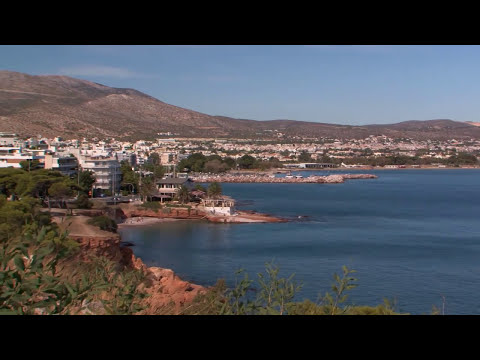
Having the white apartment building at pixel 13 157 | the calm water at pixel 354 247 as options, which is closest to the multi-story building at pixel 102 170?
the white apartment building at pixel 13 157

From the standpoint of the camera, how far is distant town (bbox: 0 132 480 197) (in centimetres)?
1527

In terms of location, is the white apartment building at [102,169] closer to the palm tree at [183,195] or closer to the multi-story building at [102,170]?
the multi-story building at [102,170]

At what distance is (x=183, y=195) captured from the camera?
16703mm

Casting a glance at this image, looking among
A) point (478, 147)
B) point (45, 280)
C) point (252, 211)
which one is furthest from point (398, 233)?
point (478, 147)

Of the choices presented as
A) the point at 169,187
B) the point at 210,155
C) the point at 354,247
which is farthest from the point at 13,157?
the point at 210,155

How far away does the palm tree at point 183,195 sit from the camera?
54.7ft

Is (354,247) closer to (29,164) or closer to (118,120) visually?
(29,164)

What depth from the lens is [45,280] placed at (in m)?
1.08

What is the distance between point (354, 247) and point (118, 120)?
33.7 m

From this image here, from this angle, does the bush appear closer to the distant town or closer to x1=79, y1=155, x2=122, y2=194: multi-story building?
the distant town

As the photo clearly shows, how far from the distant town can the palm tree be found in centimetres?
146

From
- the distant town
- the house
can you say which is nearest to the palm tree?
the house

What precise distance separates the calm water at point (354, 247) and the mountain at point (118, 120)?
707 inches

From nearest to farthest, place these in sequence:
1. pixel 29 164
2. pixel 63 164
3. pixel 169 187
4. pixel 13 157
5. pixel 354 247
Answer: pixel 354 247 < pixel 29 164 < pixel 13 157 < pixel 63 164 < pixel 169 187
